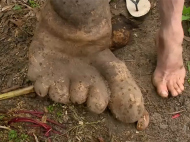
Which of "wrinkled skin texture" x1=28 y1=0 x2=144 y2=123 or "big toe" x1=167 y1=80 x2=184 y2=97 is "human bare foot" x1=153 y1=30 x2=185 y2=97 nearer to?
"big toe" x1=167 y1=80 x2=184 y2=97

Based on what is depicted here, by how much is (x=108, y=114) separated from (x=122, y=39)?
0.45 meters

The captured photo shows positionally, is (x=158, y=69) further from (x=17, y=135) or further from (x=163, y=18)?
(x=17, y=135)

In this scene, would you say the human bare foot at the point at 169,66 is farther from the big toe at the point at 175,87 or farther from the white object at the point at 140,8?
the white object at the point at 140,8

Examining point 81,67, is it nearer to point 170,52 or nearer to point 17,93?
point 17,93

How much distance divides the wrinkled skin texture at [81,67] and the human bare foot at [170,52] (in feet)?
0.95

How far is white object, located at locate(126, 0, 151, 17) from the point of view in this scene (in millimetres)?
2180

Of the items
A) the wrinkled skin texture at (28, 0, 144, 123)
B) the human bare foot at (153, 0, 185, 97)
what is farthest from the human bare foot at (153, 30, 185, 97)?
the wrinkled skin texture at (28, 0, 144, 123)

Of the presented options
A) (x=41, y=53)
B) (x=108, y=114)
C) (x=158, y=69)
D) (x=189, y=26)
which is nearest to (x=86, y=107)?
(x=108, y=114)

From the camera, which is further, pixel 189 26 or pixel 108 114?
pixel 189 26

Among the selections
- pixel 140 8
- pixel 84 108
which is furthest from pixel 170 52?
pixel 84 108

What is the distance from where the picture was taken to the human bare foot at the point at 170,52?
1.89 m

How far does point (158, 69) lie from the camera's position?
1956 mm

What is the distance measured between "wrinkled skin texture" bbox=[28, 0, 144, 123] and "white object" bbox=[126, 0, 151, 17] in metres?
0.54

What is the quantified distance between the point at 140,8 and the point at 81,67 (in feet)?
2.34
